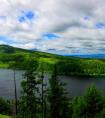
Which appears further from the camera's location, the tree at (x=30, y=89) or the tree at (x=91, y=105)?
the tree at (x=30, y=89)

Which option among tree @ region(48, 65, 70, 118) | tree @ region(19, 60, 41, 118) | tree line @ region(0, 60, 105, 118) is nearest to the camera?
tree line @ region(0, 60, 105, 118)

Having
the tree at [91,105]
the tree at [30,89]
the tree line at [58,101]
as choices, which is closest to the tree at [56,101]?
the tree line at [58,101]

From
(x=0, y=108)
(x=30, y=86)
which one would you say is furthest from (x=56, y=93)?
(x=0, y=108)

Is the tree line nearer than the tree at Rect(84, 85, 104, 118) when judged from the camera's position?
No

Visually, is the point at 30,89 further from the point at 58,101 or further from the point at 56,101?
the point at 58,101

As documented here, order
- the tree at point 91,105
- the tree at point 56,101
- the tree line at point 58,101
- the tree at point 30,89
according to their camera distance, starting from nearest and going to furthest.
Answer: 1. the tree at point 91,105
2. the tree line at point 58,101
3. the tree at point 30,89
4. the tree at point 56,101

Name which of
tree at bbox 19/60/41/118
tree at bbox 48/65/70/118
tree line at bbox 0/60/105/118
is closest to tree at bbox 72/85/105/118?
tree line at bbox 0/60/105/118

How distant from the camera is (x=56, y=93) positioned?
203 feet

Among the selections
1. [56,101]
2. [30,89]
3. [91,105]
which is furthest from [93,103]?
[30,89]

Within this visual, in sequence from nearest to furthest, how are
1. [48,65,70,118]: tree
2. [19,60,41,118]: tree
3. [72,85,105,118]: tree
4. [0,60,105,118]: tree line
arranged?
[72,85,105,118]: tree → [0,60,105,118]: tree line → [19,60,41,118]: tree → [48,65,70,118]: tree

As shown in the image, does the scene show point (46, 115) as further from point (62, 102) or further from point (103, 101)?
point (103, 101)

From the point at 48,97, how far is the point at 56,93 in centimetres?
211

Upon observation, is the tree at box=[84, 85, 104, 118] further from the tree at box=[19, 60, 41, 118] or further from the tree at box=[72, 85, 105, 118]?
the tree at box=[19, 60, 41, 118]

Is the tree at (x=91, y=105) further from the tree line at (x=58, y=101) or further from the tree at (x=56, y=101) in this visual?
the tree at (x=56, y=101)
